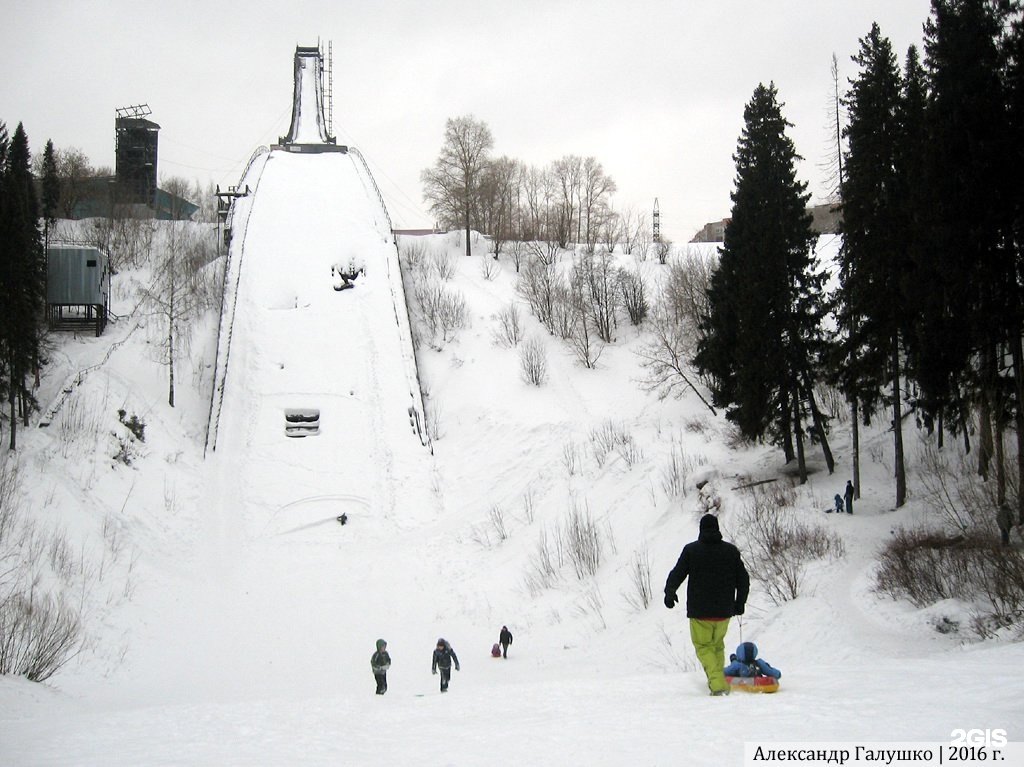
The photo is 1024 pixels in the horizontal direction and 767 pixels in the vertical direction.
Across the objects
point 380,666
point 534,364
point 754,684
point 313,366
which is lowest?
point 380,666

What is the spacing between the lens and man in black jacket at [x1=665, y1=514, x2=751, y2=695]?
6547mm

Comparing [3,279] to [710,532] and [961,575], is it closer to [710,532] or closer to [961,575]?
[710,532]

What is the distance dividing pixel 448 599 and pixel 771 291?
37.7ft

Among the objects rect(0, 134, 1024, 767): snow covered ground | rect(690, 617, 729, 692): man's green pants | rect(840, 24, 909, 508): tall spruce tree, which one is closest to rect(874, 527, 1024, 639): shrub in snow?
rect(0, 134, 1024, 767): snow covered ground

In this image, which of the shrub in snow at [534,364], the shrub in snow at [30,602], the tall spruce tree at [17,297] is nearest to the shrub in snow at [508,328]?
the shrub in snow at [534,364]

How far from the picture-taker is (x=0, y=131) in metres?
22.9

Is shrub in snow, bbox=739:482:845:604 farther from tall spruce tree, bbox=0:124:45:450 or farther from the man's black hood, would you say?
tall spruce tree, bbox=0:124:45:450

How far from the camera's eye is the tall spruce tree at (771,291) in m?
19.0

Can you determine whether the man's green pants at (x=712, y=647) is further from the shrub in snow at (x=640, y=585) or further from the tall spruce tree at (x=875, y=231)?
the tall spruce tree at (x=875, y=231)

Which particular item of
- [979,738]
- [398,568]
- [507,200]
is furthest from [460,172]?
[979,738]

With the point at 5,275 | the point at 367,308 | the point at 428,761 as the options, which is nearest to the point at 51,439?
the point at 5,275

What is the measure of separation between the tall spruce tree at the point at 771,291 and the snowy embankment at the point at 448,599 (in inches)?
78.5

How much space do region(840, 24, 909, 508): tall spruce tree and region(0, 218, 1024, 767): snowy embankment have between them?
9.65 ft

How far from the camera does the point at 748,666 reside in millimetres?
6828
